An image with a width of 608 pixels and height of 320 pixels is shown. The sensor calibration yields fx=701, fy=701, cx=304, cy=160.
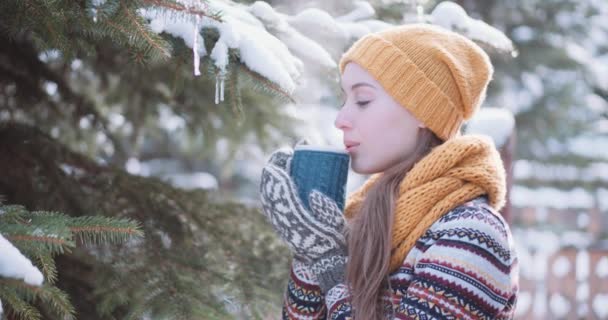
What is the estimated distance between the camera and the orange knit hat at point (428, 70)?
1.79 m

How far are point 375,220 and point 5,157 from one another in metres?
1.35

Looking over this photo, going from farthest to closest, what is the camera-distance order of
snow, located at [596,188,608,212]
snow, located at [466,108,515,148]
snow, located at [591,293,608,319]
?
snow, located at [596,188,608,212] → snow, located at [591,293,608,319] → snow, located at [466,108,515,148]

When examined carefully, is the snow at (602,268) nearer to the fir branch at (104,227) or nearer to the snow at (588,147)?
the snow at (588,147)

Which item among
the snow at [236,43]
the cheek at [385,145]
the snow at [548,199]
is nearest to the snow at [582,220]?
the snow at [548,199]

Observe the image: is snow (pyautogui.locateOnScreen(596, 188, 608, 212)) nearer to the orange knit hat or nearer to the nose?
the orange knit hat

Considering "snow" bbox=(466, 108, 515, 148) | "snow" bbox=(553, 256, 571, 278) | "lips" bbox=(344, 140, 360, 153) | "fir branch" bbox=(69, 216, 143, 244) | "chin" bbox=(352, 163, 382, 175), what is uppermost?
"fir branch" bbox=(69, 216, 143, 244)

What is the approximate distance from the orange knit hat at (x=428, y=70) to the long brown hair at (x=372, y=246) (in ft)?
0.56

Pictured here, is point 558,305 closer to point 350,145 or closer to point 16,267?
point 350,145

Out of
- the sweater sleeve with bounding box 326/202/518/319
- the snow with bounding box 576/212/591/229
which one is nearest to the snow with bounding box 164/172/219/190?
the sweater sleeve with bounding box 326/202/518/319

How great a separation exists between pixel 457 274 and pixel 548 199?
850 cm

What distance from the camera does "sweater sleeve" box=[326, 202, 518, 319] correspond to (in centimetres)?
151

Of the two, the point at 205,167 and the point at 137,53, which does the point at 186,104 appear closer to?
the point at 137,53

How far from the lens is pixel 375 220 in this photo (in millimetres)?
1698

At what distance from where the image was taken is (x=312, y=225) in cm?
168
